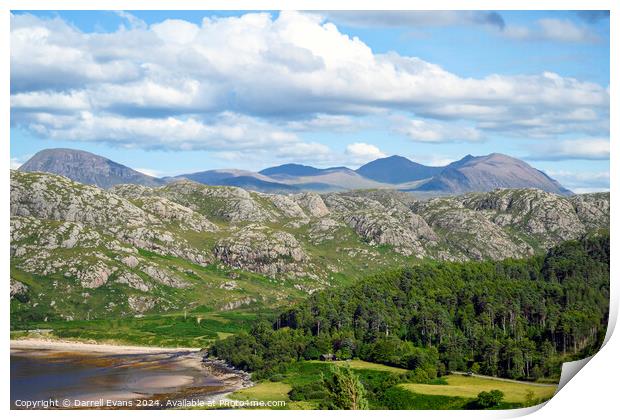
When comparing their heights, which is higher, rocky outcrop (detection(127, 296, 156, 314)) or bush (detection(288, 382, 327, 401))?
rocky outcrop (detection(127, 296, 156, 314))

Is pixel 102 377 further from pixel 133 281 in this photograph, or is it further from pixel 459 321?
pixel 133 281

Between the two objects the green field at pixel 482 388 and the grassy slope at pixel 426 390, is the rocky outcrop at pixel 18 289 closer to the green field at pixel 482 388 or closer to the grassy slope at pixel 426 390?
the grassy slope at pixel 426 390

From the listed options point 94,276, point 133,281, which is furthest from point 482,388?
point 94,276

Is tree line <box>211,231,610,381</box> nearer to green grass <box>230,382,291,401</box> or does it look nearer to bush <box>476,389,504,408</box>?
bush <box>476,389,504,408</box>

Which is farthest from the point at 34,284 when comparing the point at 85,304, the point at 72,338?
the point at 72,338

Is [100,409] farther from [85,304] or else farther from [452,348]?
[85,304]

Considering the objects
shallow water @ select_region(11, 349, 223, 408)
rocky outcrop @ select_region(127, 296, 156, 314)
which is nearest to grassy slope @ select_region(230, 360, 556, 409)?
shallow water @ select_region(11, 349, 223, 408)
